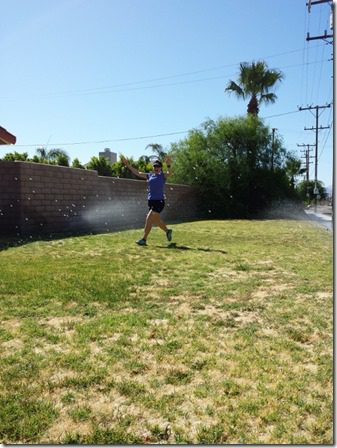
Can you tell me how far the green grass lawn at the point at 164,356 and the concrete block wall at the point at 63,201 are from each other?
3937 mm

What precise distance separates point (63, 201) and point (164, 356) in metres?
8.16

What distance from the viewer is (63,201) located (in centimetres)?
1021

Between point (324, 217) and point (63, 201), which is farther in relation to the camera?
point (324, 217)

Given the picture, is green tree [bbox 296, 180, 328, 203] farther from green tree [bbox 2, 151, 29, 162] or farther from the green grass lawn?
the green grass lawn

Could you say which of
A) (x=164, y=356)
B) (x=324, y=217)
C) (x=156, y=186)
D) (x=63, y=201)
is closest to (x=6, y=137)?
(x=63, y=201)

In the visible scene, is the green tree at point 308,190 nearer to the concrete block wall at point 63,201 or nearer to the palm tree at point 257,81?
the palm tree at point 257,81

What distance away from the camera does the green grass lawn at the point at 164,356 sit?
1.88 m

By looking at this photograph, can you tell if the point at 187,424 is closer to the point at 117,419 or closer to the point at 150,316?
the point at 117,419

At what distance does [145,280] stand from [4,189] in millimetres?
5323

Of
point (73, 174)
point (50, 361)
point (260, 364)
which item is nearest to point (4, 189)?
point (73, 174)

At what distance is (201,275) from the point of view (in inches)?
197

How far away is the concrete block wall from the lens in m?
8.80

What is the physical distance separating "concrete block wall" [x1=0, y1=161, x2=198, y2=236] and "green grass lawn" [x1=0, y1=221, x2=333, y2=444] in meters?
3.94

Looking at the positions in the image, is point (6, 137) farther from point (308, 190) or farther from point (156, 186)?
point (308, 190)
